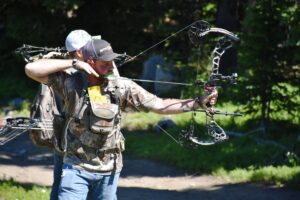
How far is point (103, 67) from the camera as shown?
493 centimetres

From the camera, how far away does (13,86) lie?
1888 centimetres

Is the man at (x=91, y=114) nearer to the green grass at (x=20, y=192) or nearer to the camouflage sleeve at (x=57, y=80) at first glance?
the camouflage sleeve at (x=57, y=80)

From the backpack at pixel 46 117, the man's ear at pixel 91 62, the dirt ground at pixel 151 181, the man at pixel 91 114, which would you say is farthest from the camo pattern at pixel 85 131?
the dirt ground at pixel 151 181

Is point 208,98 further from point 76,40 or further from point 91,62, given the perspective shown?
point 76,40

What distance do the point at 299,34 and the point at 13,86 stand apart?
34.0 ft

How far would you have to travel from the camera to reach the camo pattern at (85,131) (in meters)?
4.91

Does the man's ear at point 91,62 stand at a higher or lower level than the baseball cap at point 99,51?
lower

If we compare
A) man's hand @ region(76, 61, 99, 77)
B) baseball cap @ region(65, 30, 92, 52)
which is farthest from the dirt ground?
man's hand @ region(76, 61, 99, 77)

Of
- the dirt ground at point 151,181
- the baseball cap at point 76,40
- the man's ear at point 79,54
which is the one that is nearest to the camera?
the man's ear at point 79,54

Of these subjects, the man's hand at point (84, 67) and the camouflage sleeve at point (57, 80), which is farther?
the camouflage sleeve at point (57, 80)

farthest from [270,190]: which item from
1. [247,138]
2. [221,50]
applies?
[221,50]

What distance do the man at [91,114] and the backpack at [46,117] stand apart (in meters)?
0.66

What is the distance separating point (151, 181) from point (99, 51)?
20.7ft

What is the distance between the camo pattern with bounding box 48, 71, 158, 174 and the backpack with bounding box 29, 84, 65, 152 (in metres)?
0.63
